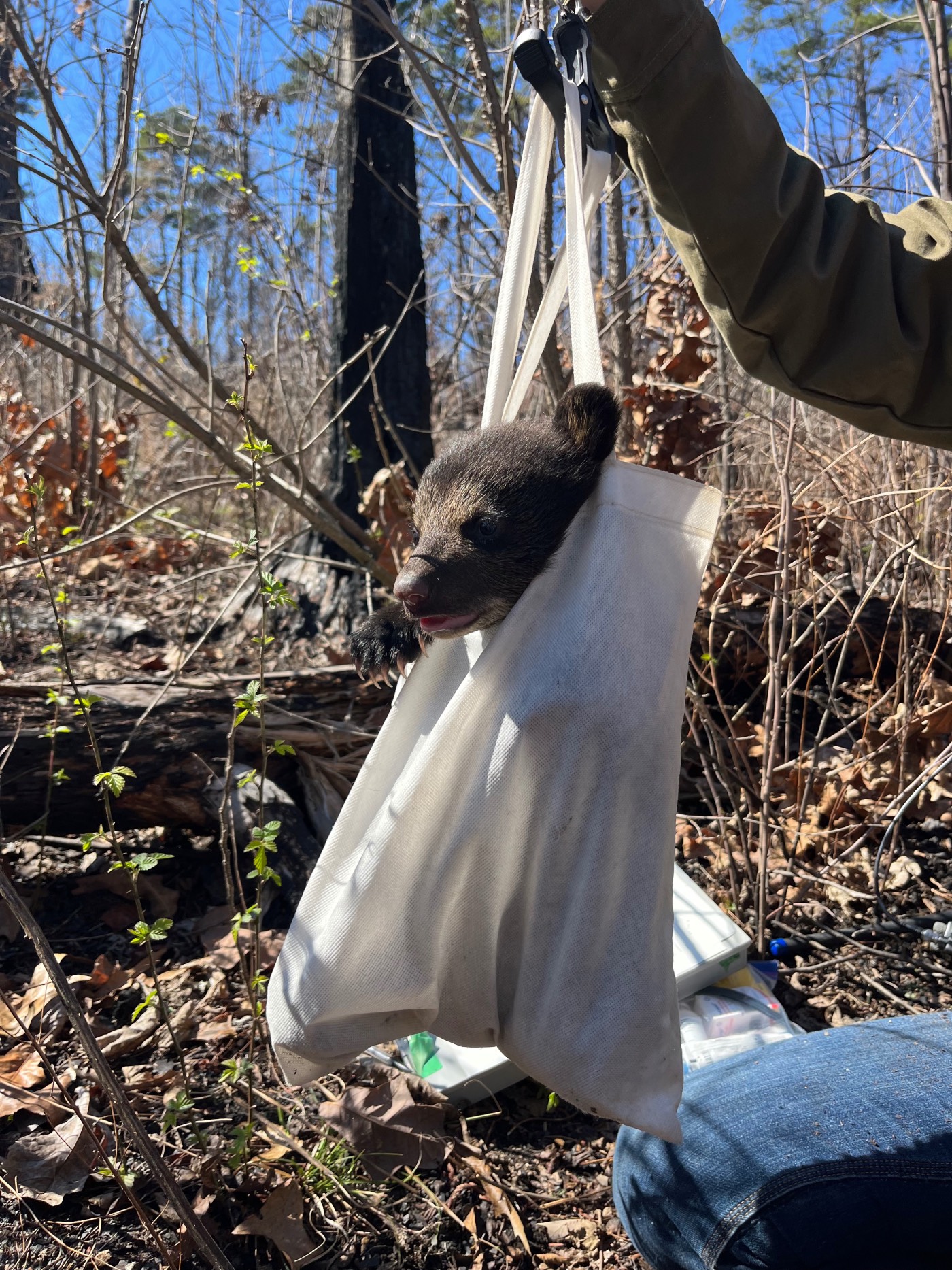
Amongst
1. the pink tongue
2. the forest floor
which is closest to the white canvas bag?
the pink tongue

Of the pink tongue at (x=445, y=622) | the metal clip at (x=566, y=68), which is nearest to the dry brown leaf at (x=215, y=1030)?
the pink tongue at (x=445, y=622)

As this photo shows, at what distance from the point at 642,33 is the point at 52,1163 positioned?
2.72 meters

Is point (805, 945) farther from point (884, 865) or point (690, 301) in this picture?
point (690, 301)

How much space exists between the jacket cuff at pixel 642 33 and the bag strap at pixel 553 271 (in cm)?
9

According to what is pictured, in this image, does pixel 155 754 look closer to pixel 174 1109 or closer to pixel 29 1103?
pixel 29 1103

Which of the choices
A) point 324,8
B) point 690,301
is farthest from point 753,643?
point 324,8

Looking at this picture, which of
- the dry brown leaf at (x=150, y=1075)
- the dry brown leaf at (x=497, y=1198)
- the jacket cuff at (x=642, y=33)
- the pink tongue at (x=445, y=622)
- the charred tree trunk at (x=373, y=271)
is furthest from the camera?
the charred tree trunk at (x=373, y=271)

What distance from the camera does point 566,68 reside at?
163 cm

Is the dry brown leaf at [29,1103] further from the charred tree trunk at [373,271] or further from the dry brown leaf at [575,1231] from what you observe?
the charred tree trunk at [373,271]

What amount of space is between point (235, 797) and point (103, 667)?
1.63 metres

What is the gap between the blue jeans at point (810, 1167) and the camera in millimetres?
1784

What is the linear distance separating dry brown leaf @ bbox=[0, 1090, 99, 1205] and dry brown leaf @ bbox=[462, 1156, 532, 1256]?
93 cm

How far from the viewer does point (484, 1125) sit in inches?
98.7

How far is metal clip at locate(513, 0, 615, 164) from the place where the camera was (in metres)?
1.58
